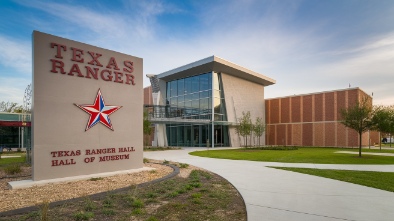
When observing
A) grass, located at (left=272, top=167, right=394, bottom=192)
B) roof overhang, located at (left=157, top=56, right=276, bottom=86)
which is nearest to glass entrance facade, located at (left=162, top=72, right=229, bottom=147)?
roof overhang, located at (left=157, top=56, right=276, bottom=86)

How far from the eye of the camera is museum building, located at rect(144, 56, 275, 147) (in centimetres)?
3384

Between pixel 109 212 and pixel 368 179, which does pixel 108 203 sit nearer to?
pixel 109 212

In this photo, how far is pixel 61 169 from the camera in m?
9.58

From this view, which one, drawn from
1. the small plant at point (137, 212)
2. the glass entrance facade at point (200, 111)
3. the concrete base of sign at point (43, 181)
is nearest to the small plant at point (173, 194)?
the small plant at point (137, 212)

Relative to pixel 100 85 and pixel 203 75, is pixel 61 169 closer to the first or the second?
pixel 100 85

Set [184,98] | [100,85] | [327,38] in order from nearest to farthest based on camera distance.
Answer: [100,85] → [327,38] → [184,98]

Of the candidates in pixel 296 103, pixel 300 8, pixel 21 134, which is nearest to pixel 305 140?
pixel 296 103

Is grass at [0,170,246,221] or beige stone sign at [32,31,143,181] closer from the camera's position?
grass at [0,170,246,221]

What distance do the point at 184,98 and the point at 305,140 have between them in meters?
20.7

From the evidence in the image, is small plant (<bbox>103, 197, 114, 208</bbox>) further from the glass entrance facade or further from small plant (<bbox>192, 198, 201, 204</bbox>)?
the glass entrance facade

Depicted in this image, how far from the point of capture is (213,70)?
3394 cm

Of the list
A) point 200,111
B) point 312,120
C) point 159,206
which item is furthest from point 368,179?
point 312,120

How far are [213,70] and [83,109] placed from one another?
83.1 ft

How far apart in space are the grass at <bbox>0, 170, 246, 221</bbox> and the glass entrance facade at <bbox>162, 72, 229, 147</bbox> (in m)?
24.6
